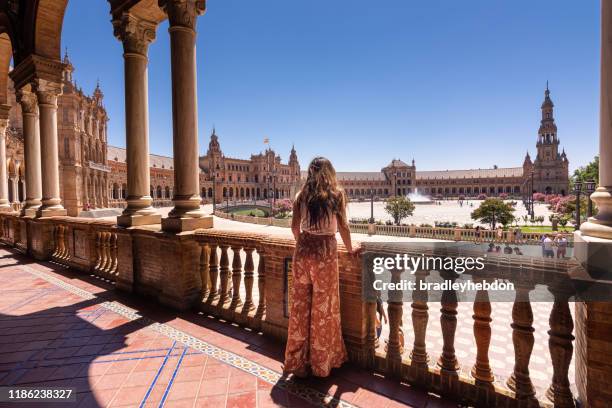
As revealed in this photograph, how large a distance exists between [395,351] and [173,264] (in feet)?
11.7

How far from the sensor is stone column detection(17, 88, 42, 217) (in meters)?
9.48

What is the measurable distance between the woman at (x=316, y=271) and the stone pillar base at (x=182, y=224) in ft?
8.66

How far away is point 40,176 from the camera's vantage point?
32.4 feet

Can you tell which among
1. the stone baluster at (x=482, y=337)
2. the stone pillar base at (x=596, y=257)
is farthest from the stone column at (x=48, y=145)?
the stone pillar base at (x=596, y=257)

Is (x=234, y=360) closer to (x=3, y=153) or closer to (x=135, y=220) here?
(x=135, y=220)

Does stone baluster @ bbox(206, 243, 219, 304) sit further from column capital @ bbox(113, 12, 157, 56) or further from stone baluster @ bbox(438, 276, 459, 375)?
column capital @ bbox(113, 12, 157, 56)

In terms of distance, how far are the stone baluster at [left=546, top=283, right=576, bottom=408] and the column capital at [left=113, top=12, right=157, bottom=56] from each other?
7.33m

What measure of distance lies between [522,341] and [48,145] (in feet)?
37.7

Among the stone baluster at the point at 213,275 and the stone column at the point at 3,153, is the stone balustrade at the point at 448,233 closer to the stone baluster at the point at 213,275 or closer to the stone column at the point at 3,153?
the stone baluster at the point at 213,275

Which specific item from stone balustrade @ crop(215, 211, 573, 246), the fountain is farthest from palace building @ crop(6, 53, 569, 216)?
stone balustrade @ crop(215, 211, 573, 246)

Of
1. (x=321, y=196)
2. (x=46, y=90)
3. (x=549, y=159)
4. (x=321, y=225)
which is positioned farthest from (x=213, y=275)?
(x=549, y=159)

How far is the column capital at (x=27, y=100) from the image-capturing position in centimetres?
942

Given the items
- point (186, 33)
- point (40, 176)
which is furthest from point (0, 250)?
point (186, 33)

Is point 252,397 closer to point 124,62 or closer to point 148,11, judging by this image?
point 124,62
